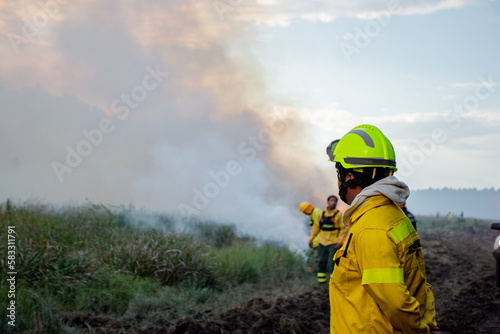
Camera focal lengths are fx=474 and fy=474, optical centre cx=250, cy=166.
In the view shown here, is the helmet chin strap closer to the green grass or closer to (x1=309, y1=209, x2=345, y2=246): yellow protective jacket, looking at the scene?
the green grass

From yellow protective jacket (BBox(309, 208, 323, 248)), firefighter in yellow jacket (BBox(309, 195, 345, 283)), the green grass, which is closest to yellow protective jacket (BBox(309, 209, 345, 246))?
firefighter in yellow jacket (BBox(309, 195, 345, 283))

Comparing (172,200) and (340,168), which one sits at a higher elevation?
(172,200)

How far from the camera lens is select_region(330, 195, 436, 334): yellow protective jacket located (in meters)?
2.35

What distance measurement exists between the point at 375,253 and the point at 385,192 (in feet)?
1.20

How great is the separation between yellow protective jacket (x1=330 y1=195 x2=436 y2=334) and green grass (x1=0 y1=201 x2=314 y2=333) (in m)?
4.82

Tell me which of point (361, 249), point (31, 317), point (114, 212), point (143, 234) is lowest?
point (31, 317)

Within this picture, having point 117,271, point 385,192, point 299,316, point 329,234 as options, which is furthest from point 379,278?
point 329,234

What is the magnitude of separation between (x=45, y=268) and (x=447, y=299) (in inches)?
287

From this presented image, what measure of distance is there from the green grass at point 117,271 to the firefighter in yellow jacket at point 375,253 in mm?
4836

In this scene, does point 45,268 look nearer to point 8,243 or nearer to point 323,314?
point 8,243

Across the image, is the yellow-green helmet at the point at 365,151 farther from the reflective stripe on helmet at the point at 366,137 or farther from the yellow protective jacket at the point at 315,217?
the yellow protective jacket at the point at 315,217

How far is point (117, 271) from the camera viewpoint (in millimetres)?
8844

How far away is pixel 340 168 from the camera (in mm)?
2865

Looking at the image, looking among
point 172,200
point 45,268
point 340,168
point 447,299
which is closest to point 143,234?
point 45,268
